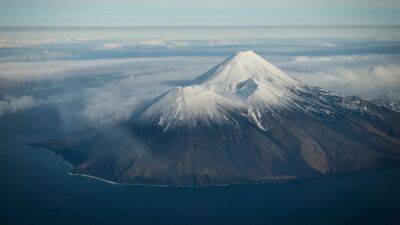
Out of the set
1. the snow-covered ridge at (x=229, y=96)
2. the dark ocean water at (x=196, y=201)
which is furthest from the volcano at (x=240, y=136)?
the dark ocean water at (x=196, y=201)

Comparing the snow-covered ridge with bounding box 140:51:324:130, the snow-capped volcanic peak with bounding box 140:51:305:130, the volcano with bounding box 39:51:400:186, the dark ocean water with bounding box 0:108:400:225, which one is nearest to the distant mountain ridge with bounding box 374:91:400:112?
the volcano with bounding box 39:51:400:186

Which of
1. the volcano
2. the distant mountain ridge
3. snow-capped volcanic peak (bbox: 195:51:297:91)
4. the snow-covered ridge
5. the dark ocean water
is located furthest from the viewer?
the distant mountain ridge

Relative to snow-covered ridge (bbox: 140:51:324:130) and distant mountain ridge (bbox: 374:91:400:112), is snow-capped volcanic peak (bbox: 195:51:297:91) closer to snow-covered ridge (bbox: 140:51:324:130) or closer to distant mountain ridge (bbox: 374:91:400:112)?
snow-covered ridge (bbox: 140:51:324:130)

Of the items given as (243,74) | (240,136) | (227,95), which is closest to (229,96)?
(227,95)

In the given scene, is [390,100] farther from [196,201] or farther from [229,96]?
[196,201]

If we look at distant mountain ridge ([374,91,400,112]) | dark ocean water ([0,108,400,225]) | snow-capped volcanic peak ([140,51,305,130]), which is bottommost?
dark ocean water ([0,108,400,225])

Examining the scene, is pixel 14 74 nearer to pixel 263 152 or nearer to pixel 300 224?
pixel 263 152
